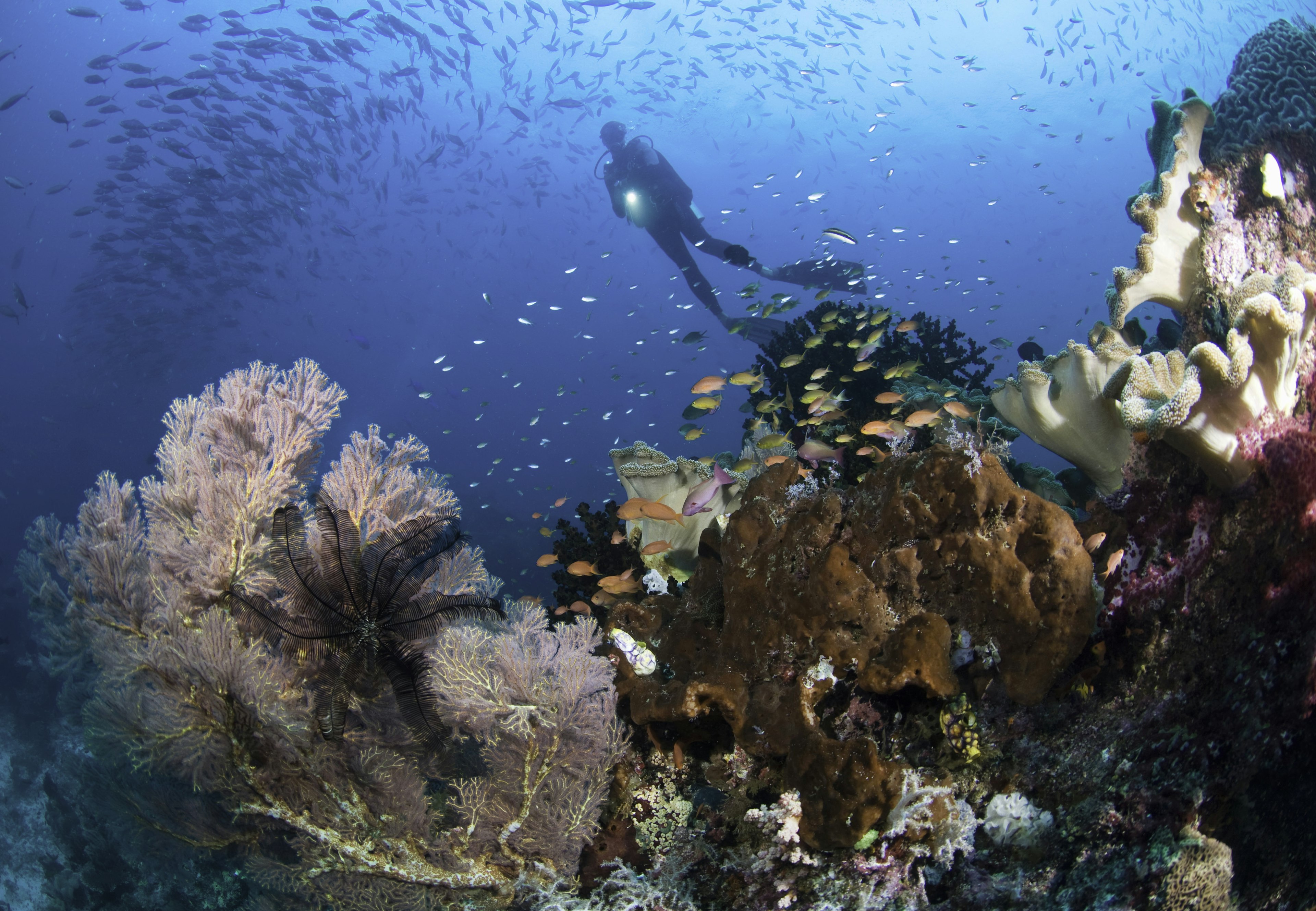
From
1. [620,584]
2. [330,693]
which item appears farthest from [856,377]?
[330,693]

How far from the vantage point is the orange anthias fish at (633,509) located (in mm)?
4465

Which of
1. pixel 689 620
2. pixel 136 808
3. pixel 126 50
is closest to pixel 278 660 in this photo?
pixel 136 808

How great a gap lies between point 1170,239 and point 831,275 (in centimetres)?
1051

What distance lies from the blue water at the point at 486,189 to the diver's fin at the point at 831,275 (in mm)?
2496

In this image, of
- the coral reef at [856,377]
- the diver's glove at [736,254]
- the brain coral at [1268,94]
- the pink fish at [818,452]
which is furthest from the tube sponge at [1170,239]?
the diver's glove at [736,254]

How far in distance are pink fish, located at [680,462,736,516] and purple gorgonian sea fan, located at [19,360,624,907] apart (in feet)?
4.37

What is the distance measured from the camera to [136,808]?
3.99 metres

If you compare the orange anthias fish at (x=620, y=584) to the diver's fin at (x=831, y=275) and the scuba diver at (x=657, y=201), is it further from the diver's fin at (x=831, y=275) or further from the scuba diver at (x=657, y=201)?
the scuba diver at (x=657, y=201)

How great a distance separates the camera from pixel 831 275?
13188mm

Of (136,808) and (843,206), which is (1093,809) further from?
(843,206)

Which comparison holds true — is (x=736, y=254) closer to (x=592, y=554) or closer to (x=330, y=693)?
(x=592, y=554)

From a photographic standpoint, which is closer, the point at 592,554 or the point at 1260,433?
the point at 1260,433

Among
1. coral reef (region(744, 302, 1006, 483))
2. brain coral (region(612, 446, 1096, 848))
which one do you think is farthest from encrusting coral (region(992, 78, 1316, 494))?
coral reef (region(744, 302, 1006, 483))

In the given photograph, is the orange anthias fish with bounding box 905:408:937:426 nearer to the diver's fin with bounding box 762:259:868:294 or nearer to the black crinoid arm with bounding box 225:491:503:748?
the black crinoid arm with bounding box 225:491:503:748
